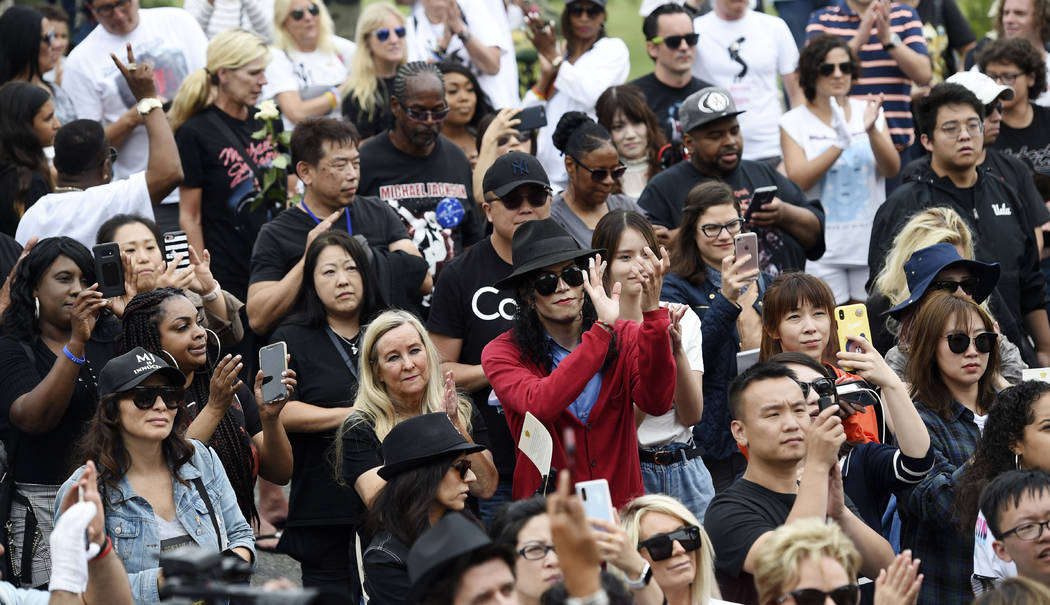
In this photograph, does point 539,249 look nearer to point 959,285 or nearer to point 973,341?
point 973,341

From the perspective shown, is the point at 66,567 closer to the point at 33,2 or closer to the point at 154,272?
the point at 154,272

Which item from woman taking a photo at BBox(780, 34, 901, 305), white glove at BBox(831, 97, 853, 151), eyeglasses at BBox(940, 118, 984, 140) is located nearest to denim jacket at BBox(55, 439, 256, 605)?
woman taking a photo at BBox(780, 34, 901, 305)

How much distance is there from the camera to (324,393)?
6191mm

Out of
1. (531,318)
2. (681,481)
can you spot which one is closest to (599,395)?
(531,318)

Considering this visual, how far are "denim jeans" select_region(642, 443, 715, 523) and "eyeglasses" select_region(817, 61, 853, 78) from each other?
11.6 ft

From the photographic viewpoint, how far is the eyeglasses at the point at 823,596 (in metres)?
4.27

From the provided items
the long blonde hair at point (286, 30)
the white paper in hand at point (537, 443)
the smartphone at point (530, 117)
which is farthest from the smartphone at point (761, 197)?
the long blonde hair at point (286, 30)

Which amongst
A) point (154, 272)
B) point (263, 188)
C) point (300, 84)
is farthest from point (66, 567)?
point (300, 84)

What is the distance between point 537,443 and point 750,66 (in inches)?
199

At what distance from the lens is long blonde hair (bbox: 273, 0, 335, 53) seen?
9.57 meters

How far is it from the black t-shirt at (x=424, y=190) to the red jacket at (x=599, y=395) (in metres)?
2.16

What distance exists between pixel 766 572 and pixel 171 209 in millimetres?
5419

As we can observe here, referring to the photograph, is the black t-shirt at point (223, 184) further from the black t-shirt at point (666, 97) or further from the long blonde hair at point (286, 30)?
the black t-shirt at point (666, 97)

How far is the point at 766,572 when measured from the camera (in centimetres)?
438
